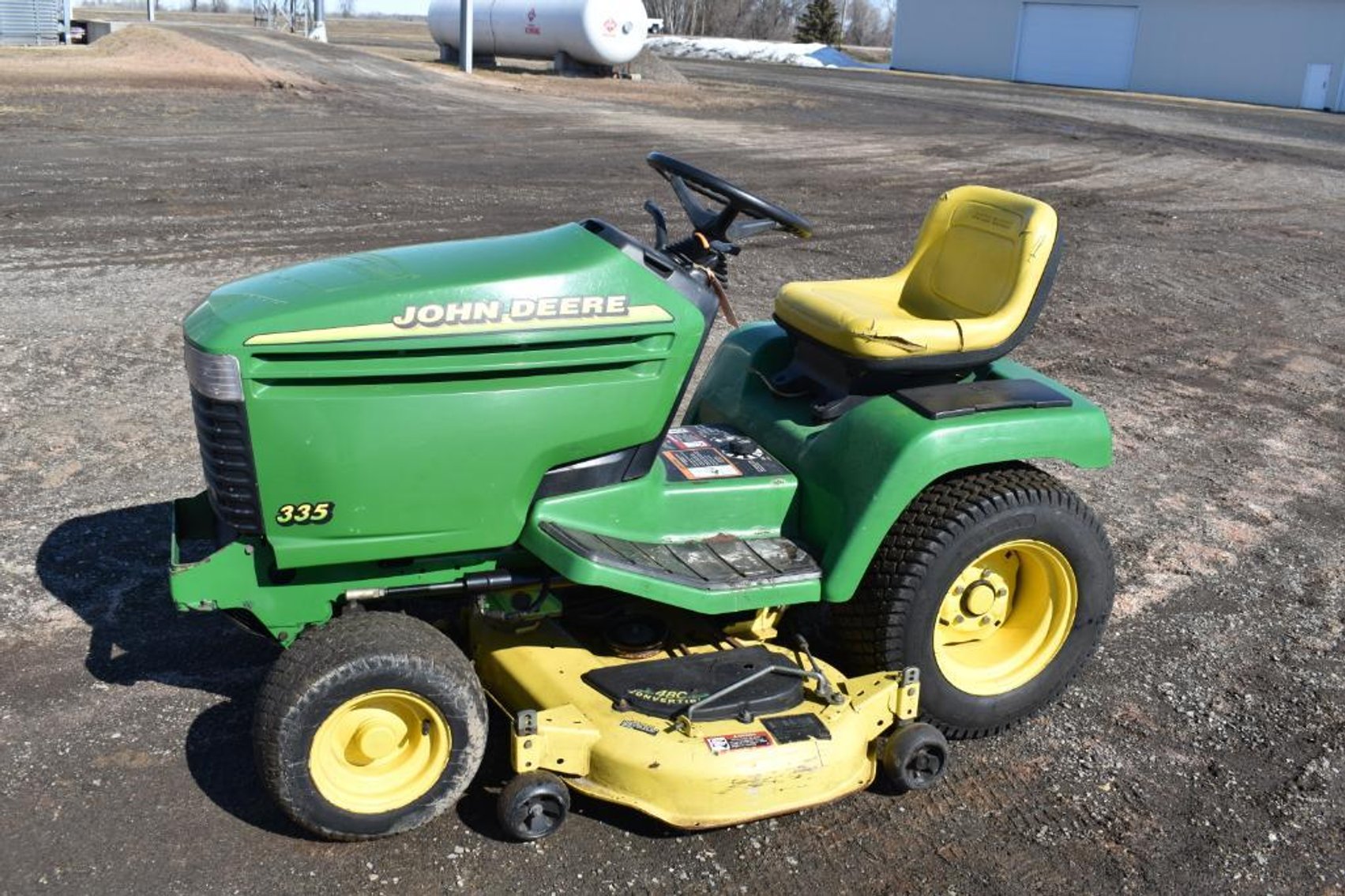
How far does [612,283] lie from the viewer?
313cm

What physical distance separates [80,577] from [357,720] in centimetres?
183

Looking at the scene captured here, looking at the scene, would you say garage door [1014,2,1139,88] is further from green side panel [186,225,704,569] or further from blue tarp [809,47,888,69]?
green side panel [186,225,704,569]

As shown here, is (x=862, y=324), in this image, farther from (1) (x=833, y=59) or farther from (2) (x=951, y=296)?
(1) (x=833, y=59)

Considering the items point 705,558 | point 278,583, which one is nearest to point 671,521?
point 705,558

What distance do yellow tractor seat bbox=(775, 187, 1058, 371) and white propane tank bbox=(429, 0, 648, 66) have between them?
23505 mm

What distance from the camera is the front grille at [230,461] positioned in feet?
9.54

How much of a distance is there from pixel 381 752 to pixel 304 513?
63 centimetres

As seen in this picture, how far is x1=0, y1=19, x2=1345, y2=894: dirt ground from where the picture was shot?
3.10 metres

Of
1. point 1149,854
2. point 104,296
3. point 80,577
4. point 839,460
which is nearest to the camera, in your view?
point 1149,854

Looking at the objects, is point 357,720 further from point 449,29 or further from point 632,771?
point 449,29

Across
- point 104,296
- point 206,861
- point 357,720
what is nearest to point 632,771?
point 357,720

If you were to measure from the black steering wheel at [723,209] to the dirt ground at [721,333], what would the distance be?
1.57 metres

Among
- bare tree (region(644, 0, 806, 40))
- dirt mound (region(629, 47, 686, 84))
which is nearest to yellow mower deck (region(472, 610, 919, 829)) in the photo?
dirt mound (region(629, 47, 686, 84))

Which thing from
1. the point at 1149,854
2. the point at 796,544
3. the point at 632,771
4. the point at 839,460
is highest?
the point at 839,460
